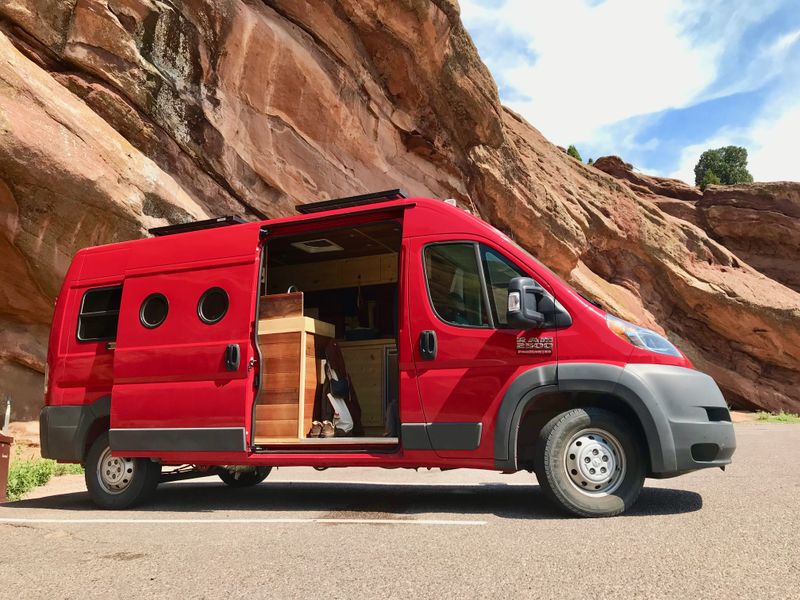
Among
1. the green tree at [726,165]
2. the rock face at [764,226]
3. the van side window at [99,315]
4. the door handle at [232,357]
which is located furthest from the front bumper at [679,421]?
the green tree at [726,165]

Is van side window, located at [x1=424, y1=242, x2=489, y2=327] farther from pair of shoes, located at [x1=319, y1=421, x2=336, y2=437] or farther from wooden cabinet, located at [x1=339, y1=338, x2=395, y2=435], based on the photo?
wooden cabinet, located at [x1=339, y1=338, x2=395, y2=435]

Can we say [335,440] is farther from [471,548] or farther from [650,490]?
[650,490]

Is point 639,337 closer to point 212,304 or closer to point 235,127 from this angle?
point 212,304

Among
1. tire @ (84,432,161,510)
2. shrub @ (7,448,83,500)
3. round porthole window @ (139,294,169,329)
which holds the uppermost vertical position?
round porthole window @ (139,294,169,329)

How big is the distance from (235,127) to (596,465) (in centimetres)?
1338

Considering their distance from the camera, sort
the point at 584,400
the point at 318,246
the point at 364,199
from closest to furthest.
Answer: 1. the point at 584,400
2. the point at 364,199
3. the point at 318,246

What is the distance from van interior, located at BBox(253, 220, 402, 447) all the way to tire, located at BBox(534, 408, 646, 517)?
144 cm

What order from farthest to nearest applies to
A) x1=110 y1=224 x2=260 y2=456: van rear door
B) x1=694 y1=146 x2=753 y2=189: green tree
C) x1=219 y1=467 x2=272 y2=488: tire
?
x1=694 y1=146 x2=753 y2=189: green tree, x1=219 y1=467 x2=272 y2=488: tire, x1=110 y1=224 x2=260 y2=456: van rear door

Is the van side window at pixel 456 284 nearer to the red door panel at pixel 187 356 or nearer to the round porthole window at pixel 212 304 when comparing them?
the red door panel at pixel 187 356

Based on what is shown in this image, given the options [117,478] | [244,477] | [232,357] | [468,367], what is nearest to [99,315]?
[117,478]

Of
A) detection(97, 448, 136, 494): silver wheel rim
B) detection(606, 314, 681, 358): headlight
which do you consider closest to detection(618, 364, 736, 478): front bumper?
detection(606, 314, 681, 358): headlight

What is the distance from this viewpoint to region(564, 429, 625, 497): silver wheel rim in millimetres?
4734

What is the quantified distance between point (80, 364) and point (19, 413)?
7.86 meters

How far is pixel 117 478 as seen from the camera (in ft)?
21.1
